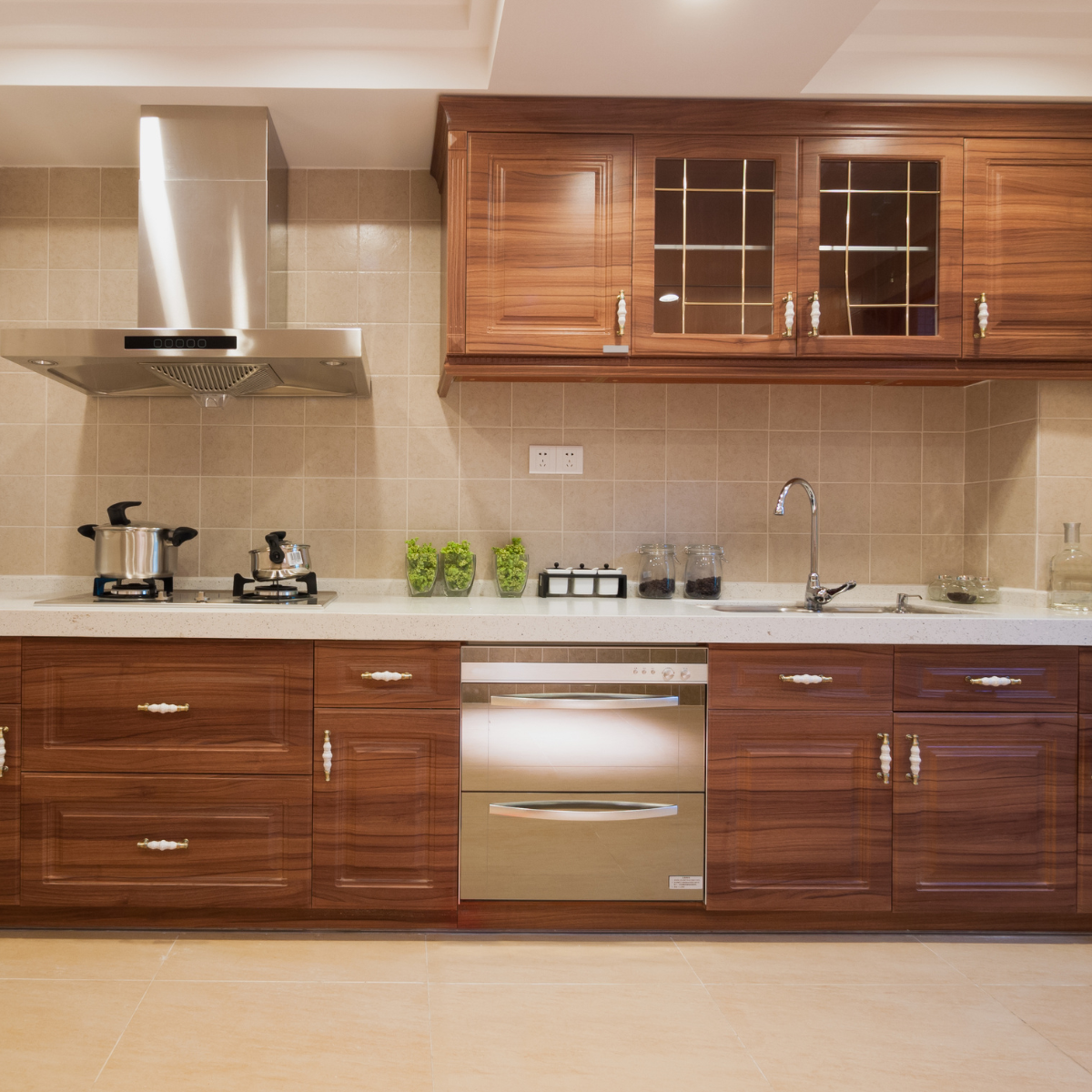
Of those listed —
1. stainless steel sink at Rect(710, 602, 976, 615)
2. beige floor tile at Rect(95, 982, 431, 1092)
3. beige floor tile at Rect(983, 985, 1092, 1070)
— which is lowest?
beige floor tile at Rect(983, 985, 1092, 1070)

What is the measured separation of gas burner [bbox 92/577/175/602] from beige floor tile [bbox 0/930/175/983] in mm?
862

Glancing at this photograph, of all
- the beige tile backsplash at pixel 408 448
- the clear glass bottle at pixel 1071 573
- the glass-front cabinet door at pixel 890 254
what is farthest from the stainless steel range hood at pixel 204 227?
the clear glass bottle at pixel 1071 573

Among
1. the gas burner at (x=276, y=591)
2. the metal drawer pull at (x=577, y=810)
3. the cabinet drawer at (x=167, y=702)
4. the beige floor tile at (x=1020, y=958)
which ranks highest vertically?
the gas burner at (x=276, y=591)

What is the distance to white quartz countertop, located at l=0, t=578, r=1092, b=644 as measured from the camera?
195cm

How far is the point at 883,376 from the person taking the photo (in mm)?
2307

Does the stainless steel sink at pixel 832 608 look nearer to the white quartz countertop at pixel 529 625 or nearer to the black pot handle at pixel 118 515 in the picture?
the white quartz countertop at pixel 529 625

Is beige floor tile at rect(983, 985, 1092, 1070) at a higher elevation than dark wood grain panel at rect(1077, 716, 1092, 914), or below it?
below

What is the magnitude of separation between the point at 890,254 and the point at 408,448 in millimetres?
1535

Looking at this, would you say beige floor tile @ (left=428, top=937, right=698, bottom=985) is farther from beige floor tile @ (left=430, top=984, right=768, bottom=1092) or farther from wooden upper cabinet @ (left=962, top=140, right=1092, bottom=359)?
wooden upper cabinet @ (left=962, top=140, right=1092, bottom=359)

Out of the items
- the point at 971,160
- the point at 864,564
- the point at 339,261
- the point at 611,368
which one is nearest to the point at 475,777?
the point at 611,368

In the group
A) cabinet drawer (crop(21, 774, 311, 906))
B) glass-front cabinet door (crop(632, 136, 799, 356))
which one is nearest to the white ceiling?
glass-front cabinet door (crop(632, 136, 799, 356))

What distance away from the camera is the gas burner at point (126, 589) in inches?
89.5

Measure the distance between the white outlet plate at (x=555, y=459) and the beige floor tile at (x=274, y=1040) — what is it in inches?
59.6

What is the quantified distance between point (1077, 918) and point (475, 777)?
1.58m
